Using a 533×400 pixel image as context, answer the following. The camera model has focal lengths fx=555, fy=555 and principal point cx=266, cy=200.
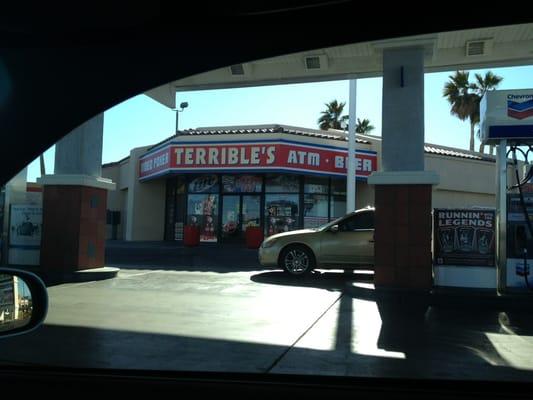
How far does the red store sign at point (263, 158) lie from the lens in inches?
864

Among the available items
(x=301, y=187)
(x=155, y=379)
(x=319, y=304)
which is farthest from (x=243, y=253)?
(x=155, y=379)

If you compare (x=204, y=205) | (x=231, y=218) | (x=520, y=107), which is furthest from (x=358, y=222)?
(x=204, y=205)

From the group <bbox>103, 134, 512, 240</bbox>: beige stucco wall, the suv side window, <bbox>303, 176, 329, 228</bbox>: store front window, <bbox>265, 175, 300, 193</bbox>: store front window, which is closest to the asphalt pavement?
the suv side window

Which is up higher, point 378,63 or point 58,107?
point 378,63

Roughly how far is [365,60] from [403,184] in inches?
175

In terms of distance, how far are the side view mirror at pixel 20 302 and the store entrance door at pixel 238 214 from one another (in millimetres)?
20642

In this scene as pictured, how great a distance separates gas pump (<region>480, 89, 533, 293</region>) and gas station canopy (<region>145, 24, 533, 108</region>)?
1696 mm

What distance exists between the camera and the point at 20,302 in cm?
262

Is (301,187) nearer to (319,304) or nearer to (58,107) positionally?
(319,304)

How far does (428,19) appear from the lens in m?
3.62

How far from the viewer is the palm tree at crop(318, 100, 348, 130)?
4553 cm

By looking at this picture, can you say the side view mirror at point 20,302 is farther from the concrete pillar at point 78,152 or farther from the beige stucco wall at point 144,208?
the beige stucco wall at point 144,208

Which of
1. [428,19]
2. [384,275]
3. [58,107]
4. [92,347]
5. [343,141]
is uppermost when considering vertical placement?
[343,141]

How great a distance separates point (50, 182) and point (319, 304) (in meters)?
6.64
